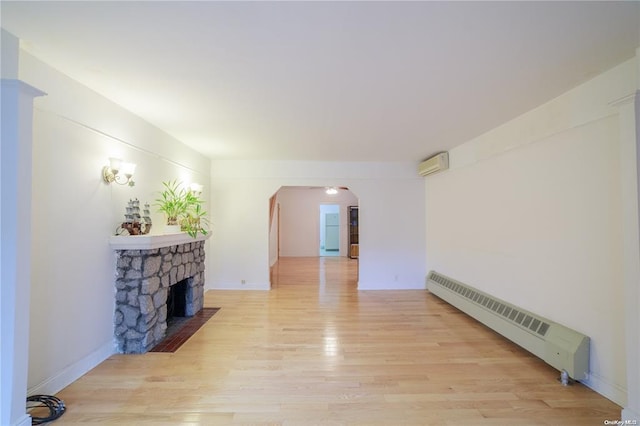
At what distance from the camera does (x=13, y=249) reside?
1.67 m

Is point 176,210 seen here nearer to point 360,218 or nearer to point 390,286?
point 360,218

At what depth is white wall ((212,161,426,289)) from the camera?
5523 millimetres

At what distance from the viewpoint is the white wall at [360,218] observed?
552 cm

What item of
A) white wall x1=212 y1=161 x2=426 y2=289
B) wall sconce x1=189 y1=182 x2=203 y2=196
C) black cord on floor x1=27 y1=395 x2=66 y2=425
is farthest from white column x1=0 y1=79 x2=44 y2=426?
white wall x1=212 y1=161 x2=426 y2=289

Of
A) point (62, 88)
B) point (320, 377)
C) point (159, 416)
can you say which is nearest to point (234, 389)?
point (159, 416)

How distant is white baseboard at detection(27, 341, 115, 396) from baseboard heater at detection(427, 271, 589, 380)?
12.8 feet

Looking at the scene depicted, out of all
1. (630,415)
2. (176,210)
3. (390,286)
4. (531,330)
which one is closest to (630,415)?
(630,415)

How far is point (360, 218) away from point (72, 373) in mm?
4562

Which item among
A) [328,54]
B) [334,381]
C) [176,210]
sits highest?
[328,54]

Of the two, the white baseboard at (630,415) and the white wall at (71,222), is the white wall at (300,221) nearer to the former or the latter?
the white wall at (71,222)

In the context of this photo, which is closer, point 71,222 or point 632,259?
point 632,259

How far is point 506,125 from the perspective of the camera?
3.32 m

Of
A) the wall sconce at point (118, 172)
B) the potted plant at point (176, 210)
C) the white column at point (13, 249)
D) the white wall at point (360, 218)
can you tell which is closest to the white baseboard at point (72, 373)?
the white column at point (13, 249)

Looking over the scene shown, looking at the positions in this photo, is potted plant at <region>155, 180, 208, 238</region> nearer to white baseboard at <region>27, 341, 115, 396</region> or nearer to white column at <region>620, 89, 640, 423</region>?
white baseboard at <region>27, 341, 115, 396</region>
